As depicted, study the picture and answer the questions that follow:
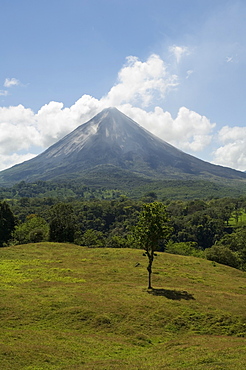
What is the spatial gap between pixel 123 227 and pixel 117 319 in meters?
140

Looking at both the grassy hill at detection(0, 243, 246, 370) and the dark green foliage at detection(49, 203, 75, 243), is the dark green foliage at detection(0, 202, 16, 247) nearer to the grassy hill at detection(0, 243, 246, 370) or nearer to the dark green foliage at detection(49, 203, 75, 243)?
the dark green foliage at detection(49, 203, 75, 243)

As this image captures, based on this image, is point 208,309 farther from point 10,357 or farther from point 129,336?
point 10,357

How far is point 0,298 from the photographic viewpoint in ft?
88.8

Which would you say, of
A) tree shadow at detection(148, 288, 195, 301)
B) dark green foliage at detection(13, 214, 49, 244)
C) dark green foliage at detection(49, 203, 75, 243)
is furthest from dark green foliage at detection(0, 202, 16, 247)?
tree shadow at detection(148, 288, 195, 301)

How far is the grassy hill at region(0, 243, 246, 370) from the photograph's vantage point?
16862mm

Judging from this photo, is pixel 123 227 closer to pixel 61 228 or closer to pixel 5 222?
pixel 61 228

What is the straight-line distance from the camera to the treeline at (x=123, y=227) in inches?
2756

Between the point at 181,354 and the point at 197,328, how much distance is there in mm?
6294

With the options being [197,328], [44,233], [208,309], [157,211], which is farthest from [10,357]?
[44,233]

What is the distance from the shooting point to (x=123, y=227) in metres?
163

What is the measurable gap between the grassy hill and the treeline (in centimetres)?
906

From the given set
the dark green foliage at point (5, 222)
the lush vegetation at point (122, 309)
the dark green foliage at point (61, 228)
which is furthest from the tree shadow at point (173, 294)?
the dark green foliage at point (5, 222)

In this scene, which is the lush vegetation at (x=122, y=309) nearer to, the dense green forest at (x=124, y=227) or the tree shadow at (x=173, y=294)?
the tree shadow at (x=173, y=294)

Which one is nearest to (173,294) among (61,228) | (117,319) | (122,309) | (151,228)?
(151,228)
